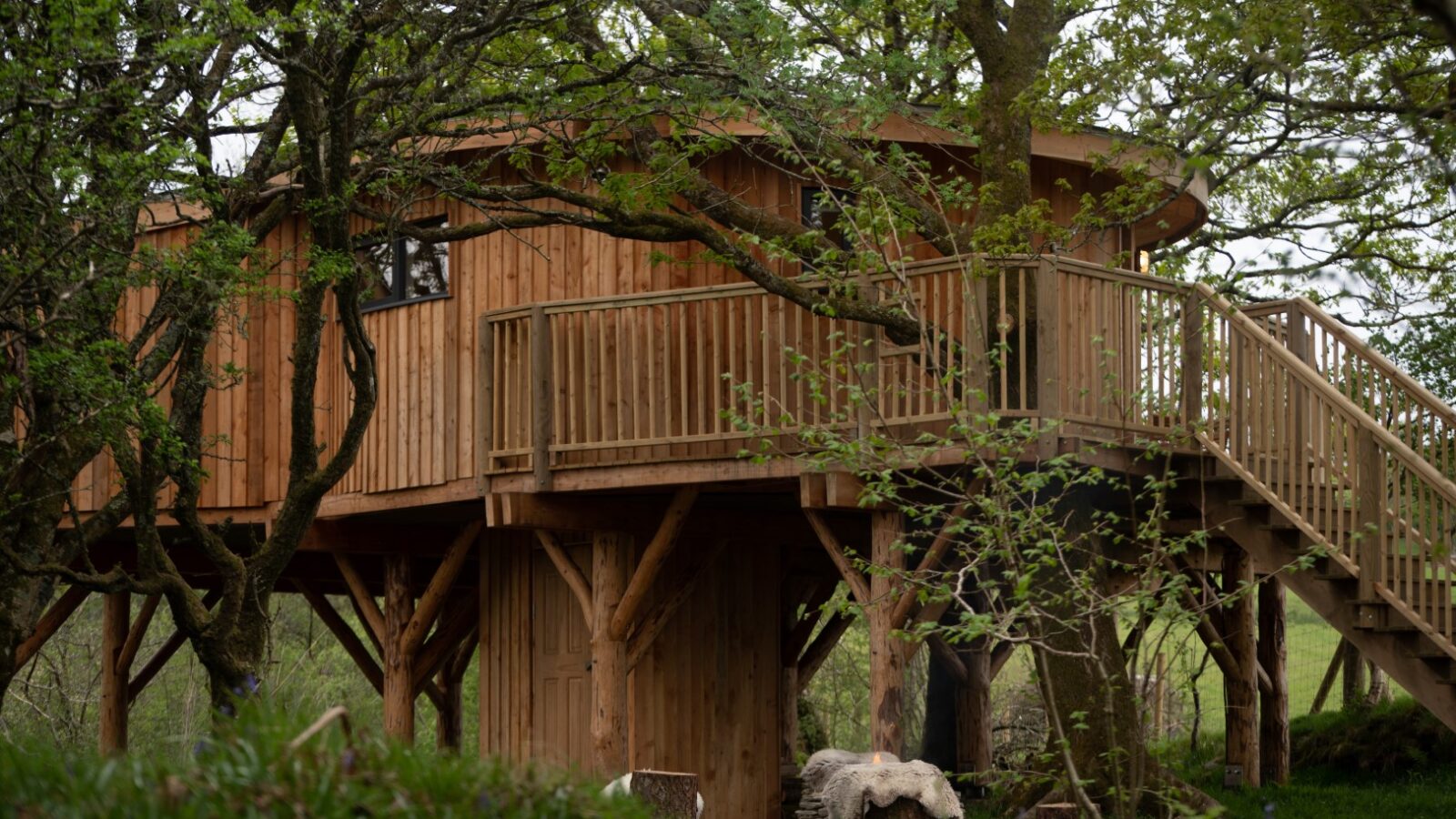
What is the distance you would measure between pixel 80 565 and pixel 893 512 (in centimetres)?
1188

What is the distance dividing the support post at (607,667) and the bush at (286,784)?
25.7 feet

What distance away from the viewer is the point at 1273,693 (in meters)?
17.1

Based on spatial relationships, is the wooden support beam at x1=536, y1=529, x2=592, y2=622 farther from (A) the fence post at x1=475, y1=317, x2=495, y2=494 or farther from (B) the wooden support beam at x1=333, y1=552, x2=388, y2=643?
(B) the wooden support beam at x1=333, y1=552, x2=388, y2=643

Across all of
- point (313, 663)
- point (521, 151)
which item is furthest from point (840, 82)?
point (313, 663)

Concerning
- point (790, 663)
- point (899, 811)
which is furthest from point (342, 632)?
point (899, 811)

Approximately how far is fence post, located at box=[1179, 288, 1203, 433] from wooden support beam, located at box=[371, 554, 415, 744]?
7.19 meters

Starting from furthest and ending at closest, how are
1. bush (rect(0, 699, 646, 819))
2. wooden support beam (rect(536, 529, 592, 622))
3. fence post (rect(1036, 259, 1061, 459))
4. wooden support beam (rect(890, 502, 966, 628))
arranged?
1. wooden support beam (rect(536, 529, 592, 622))
2. fence post (rect(1036, 259, 1061, 459))
3. wooden support beam (rect(890, 502, 966, 628))
4. bush (rect(0, 699, 646, 819))

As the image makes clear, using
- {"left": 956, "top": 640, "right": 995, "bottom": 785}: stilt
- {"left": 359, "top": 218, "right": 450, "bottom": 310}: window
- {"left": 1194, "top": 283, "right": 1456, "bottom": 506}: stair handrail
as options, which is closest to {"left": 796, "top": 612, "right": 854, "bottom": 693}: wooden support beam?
{"left": 956, "top": 640, "right": 995, "bottom": 785}: stilt

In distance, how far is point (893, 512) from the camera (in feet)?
40.9

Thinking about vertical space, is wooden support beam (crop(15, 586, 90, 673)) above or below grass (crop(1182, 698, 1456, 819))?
above

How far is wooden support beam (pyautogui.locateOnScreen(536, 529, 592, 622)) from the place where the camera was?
1391 centimetres

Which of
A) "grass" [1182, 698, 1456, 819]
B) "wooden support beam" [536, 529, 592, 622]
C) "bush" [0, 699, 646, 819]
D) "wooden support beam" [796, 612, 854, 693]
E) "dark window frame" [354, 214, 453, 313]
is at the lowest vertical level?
"grass" [1182, 698, 1456, 819]

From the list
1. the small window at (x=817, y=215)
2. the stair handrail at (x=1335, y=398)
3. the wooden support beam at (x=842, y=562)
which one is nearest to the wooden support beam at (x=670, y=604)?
the wooden support beam at (x=842, y=562)

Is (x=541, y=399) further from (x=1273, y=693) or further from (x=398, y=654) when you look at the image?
(x=1273, y=693)
